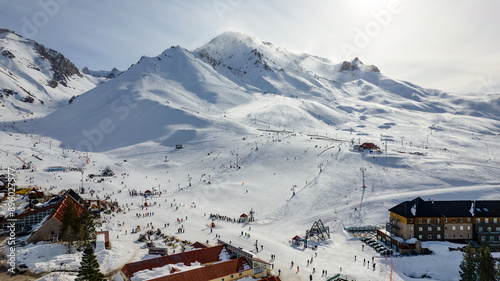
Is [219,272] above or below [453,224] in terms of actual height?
below

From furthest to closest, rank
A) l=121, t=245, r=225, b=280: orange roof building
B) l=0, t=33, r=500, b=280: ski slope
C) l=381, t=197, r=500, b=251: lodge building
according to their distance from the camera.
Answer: l=381, t=197, r=500, b=251: lodge building
l=0, t=33, r=500, b=280: ski slope
l=121, t=245, r=225, b=280: orange roof building

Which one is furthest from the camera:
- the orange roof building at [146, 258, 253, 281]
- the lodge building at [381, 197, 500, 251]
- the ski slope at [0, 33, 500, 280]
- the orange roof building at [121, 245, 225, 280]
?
the lodge building at [381, 197, 500, 251]

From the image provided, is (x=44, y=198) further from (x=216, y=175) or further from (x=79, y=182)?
(x=216, y=175)

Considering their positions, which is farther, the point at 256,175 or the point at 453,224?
the point at 256,175

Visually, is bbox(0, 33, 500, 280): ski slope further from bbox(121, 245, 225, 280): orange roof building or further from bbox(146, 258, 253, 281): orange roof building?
bbox(146, 258, 253, 281): orange roof building

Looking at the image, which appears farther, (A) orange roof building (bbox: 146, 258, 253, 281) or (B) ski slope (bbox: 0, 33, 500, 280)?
(B) ski slope (bbox: 0, 33, 500, 280)

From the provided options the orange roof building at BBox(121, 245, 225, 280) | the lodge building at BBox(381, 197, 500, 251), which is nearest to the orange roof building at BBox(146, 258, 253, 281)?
the orange roof building at BBox(121, 245, 225, 280)

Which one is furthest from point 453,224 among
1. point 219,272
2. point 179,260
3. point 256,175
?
point 256,175

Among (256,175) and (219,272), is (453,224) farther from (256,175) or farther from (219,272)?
(256,175)

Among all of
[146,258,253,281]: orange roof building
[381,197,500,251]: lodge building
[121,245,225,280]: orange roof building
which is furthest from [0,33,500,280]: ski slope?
[146,258,253,281]: orange roof building
